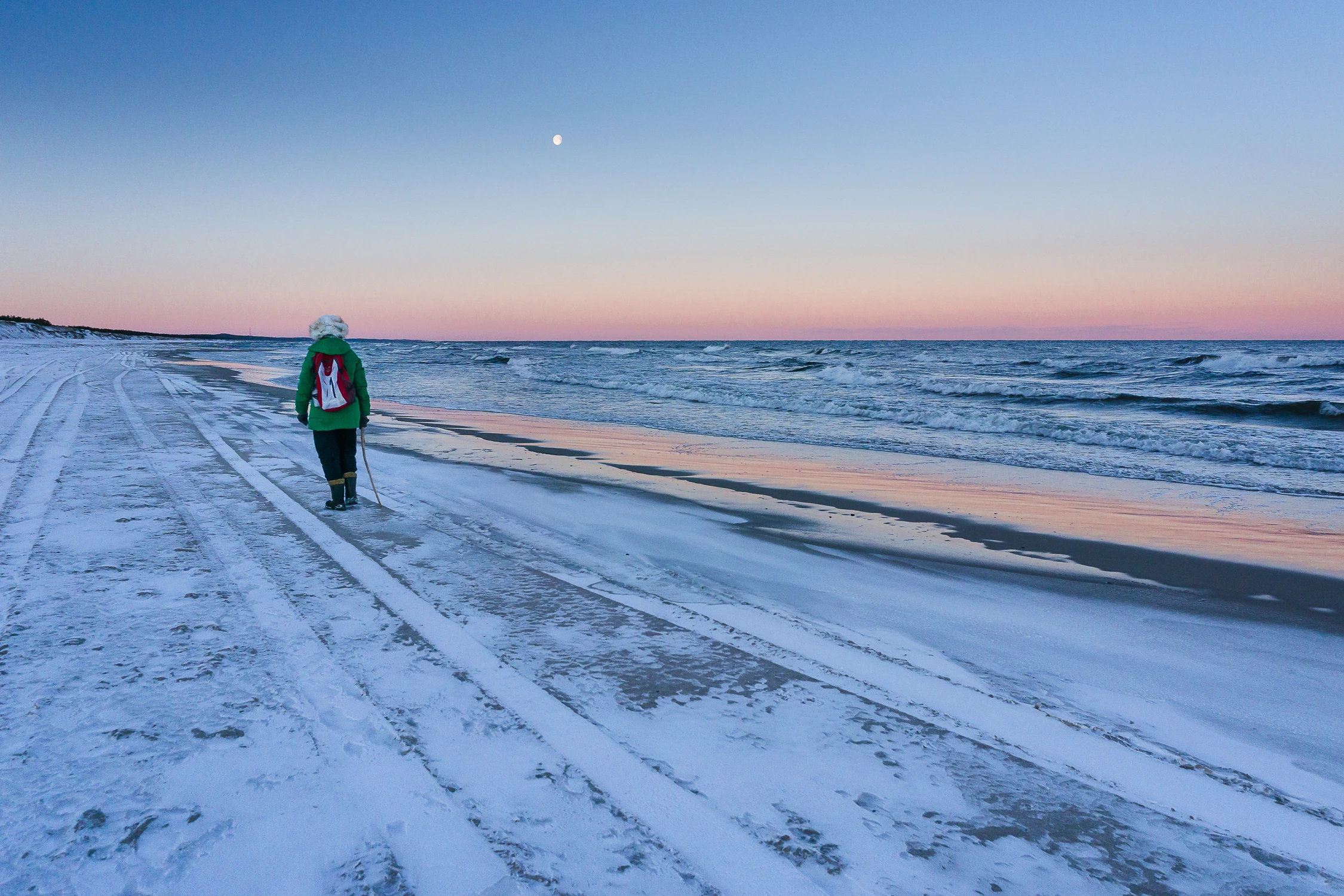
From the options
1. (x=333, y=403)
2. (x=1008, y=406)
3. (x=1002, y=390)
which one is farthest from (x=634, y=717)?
(x=1002, y=390)

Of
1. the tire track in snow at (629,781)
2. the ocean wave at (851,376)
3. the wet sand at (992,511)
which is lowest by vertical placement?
the wet sand at (992,511)

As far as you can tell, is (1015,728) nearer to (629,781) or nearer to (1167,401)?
(629,781)

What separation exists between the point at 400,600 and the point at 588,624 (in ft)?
3.55

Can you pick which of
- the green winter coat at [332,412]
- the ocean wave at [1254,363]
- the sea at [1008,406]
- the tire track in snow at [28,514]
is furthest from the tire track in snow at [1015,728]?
the ocean wave at [1254,363]

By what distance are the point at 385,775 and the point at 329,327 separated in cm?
473

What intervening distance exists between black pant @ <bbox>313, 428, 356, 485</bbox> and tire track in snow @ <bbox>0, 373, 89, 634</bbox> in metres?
1.87

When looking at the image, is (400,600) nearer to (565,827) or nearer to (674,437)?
(565,827)

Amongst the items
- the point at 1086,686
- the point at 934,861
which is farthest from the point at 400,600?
the point at 1086,686

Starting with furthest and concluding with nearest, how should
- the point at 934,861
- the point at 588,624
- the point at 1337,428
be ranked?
the point at 1337,428, the point at 588,624, the point at 934,861

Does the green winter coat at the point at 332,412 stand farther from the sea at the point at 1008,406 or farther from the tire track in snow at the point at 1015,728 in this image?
the sea at the point at 1008,406

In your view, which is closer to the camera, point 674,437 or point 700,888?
point 700,888

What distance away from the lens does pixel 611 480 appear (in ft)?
25.5

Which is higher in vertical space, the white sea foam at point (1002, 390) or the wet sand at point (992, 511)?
the white sea foam at point (1002, 390)

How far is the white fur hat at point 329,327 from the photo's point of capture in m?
5.82
